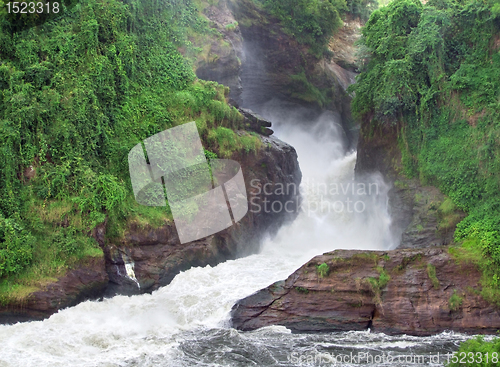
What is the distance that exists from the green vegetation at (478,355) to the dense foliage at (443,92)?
8492 mm

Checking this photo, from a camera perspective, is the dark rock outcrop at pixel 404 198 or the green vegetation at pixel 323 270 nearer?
the green vegetation at pixel 323 270

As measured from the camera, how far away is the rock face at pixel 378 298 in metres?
13.9

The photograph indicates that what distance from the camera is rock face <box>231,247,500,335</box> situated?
13930 mm

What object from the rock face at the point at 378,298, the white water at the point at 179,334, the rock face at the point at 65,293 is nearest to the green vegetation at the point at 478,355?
the white water at the point at 179,334

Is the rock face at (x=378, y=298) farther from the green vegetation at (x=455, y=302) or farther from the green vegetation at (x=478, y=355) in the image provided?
the green vegetation at (x=478, y=355)

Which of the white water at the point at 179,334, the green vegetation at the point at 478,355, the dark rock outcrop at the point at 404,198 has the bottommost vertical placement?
the white water at the point at 179,334

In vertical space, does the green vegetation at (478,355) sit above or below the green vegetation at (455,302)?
above

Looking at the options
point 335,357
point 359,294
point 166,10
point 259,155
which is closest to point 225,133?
point 259,155

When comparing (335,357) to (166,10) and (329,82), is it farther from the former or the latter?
(329,82)

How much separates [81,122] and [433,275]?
11.5 m

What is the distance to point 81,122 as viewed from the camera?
1592cm

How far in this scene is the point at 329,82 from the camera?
27953 mm

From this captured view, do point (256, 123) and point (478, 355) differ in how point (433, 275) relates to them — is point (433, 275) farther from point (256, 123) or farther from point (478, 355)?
point (256, 123)

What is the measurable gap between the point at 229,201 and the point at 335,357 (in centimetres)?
787
